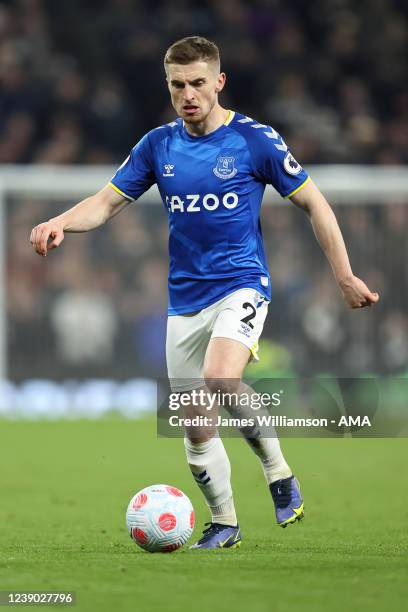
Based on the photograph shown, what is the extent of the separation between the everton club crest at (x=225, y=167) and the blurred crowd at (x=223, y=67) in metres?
10.9

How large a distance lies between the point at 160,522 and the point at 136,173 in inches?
72.4

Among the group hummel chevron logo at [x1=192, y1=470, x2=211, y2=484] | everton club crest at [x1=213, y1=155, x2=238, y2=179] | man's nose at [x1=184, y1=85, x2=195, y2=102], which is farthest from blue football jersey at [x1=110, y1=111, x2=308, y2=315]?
hummel chevron logo at [x1=192, y1=470, x2=211, y2=484]

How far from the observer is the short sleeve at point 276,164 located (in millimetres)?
6672

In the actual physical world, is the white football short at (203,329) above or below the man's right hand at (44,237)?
below

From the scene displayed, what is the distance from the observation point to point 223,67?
18.2 meters

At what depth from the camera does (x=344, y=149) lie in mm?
18453

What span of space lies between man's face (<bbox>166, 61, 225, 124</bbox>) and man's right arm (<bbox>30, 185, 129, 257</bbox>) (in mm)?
636

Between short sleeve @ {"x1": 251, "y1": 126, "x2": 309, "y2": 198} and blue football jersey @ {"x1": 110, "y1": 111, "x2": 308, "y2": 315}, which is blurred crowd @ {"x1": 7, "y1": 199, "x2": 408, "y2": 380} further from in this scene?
short sleeve @ {"x1": 251, "y1": 126, "x2": 309, "y2": 198}

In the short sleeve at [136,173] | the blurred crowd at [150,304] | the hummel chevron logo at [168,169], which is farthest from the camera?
the blurred crowd at [150,304]

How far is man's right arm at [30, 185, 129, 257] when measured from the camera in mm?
6477

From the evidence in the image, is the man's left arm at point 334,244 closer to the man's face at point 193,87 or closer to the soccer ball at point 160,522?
the man's face at point 193,87

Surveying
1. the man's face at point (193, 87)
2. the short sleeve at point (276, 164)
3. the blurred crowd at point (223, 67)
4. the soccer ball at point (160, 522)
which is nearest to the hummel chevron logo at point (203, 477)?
the soccer ball at point (160, 522)

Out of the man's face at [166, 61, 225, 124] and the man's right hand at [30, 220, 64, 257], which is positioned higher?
the man's face at [166, 61, 225, 124]

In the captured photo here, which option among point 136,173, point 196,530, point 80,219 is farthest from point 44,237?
point 196,530
